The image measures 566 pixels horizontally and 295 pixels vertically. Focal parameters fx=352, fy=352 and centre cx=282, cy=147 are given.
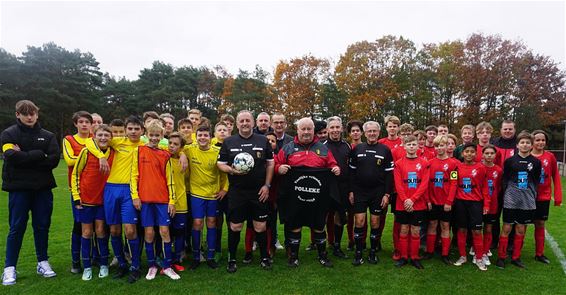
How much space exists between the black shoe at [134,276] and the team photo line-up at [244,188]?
0.01 metres

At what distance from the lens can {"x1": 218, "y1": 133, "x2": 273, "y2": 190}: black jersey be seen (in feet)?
15.5

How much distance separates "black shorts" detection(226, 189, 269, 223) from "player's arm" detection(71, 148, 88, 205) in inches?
74.6

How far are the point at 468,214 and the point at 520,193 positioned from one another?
2.62ft

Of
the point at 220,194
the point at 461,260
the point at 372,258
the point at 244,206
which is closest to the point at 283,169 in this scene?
the point at 244,206

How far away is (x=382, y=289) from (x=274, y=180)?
215cm

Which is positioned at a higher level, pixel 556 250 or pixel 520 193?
pixel 520 193

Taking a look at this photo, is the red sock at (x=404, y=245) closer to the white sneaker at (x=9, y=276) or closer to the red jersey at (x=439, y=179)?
the red jersey at (x=439, y=179)

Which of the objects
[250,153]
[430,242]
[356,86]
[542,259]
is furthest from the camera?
[356,86]

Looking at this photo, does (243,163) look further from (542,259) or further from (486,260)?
(542,259)

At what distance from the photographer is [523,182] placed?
5.08 metres

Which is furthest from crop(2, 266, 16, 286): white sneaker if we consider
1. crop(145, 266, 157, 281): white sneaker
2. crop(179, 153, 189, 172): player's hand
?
crop(179, 153, 189, 172): player's hand

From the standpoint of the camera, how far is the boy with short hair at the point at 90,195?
14.8 ft

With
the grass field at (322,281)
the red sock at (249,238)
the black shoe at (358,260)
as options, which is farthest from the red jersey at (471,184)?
the red sock at (249,238)

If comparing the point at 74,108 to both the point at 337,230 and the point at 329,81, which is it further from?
the point at 337,230
